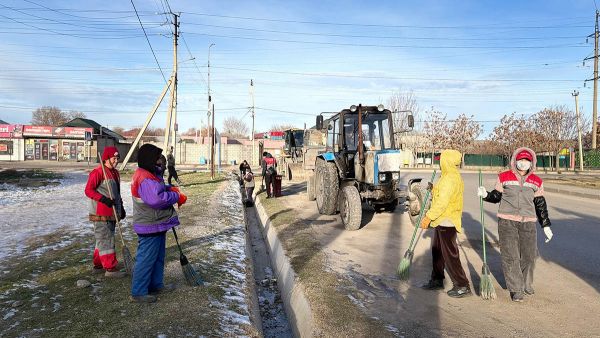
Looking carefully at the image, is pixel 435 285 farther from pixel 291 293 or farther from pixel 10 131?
pixel 10 131

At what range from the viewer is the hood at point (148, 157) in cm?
445

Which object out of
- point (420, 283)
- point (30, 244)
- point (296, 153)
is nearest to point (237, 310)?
point (420, 283)

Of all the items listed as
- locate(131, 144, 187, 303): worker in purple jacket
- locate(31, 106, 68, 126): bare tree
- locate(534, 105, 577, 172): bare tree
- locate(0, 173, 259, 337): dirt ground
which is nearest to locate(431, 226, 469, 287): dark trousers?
locate(0, 173, 259, 337): dirt ground

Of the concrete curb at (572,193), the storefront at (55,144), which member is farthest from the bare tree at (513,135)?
the storefront at (55,144)

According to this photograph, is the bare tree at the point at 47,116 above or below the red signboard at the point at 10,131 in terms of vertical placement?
above

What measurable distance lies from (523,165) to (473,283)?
178 centimetres

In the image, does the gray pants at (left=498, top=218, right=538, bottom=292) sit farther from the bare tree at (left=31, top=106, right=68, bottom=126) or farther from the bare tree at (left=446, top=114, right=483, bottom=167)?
the bare tree at (left=31, top=106, right=68, bottom=126)

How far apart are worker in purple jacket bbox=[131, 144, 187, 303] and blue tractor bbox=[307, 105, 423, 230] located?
4.98m

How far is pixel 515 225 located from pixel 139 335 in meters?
4.23

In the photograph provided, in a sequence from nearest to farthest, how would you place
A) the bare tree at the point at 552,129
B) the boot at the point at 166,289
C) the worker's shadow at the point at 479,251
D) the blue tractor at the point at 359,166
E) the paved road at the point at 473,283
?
the paved road at the point at 473,283 < the boot at the point at 166,289 < the worker's shadow at the point at 479,251 < the blue tractor at the point at 359,166 < the bare tree at the point at 552,129

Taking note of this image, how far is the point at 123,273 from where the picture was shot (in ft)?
17.8

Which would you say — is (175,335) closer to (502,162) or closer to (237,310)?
(237,310)

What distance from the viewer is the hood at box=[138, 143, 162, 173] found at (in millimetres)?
4453

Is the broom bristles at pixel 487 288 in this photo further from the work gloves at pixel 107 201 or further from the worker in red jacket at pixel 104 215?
the work gloves at pixel 107 201
